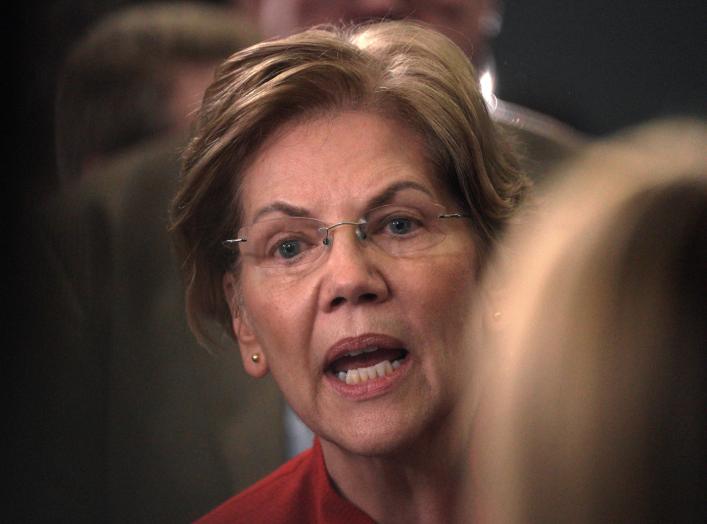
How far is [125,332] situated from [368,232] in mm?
437

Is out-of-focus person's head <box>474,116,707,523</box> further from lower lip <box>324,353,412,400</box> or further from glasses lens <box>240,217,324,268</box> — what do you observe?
glasses lens <box>240,217,324,268</box>

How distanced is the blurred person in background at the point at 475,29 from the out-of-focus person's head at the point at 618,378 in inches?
10.7

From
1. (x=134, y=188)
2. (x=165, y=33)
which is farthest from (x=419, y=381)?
(x=165, y=33)

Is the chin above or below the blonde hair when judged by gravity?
below

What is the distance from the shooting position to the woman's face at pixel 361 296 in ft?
3.84

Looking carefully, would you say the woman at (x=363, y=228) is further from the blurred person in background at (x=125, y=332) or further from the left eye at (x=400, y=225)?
the blurred person in background at (x=125, y=332)

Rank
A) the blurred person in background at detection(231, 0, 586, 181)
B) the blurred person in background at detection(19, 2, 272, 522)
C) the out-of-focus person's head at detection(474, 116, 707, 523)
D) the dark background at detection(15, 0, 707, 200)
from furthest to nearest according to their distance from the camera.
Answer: the blurred person in background at detection(19, 2, 272, 522) → the blurred person in background at detection(231, 0, 586, 181) → the dark background at detection(15, 0, 707, 200) → the out-of-focus person's head at detection(474, 116, 707, 523)

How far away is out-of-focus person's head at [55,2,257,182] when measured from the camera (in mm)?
1459

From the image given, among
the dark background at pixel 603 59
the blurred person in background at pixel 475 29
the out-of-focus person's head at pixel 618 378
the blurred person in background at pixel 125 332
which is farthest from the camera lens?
the blurred person in background at pixel 125 332

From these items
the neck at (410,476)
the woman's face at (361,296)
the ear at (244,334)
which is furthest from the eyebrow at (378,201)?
the neck at (410,476)

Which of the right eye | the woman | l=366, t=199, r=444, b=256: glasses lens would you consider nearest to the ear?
the woman

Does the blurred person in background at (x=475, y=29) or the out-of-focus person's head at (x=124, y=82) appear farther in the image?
the out-of-focus person's head at (x=124, y=82)

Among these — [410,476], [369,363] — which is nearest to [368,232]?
[369,363]

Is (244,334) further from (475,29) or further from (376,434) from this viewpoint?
(475,29)
